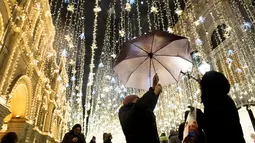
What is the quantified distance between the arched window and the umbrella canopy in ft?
41.4

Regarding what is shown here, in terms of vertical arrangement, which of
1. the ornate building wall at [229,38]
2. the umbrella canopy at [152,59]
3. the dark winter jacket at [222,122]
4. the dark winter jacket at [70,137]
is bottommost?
the dark winter jacket at [222,122]

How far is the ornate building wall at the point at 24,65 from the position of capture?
794 cm

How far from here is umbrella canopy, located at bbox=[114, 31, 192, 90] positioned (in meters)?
3.62

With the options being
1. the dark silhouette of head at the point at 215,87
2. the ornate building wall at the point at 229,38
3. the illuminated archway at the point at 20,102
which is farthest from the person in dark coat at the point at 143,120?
the ornate building wall at the point at 229,38

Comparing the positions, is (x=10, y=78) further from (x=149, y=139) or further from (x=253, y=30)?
(x=253, y=30)

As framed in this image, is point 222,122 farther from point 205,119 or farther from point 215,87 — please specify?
point 215,87

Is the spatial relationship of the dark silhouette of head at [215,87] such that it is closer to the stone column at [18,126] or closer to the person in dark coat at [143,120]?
the person in dark coat at [143,120]

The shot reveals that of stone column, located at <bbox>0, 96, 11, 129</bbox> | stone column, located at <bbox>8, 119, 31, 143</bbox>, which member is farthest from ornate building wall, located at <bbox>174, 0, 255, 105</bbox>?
stone column, located at <bbox>8, 119, 31, 143</bbox>

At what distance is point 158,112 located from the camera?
20500 mm

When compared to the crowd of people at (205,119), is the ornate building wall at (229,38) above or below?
above

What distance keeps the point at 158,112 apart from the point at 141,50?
57.8ft

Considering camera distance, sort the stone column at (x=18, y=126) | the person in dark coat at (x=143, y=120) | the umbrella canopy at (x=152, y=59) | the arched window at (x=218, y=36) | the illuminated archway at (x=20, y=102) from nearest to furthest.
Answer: the person in dark coat at (x=143, y=120)
the umbrella canopy at (x=152, y=59)
the stone column at (x=18, y=126)
the illuminated archway at (x=20, y=102)
the arched window at (x=218, y=36)

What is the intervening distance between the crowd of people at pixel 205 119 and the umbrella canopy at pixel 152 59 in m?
1.08

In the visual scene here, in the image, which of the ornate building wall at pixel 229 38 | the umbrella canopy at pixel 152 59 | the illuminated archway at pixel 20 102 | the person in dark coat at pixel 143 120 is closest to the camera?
the person in dark coat at pixel 143 120
